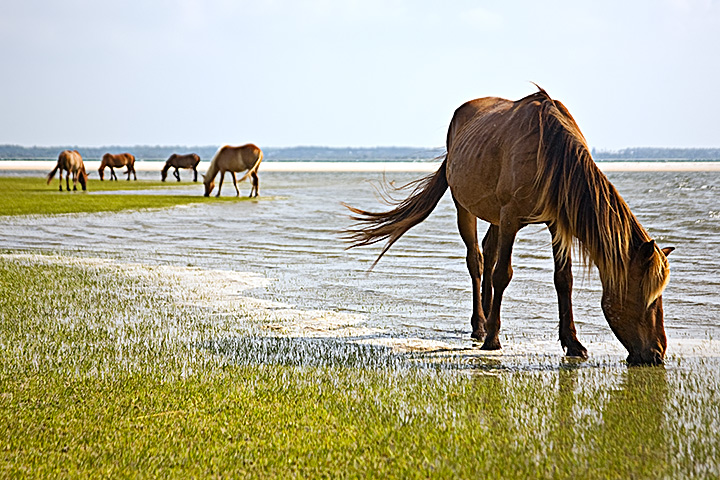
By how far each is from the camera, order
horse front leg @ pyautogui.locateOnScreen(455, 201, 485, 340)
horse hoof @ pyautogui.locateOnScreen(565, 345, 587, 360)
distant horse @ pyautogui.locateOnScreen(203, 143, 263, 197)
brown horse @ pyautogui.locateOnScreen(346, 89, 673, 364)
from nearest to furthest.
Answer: brown horse @ pyautogui.locateOnScreen(346, 89, 673, 364)
horse hoof @ pyautogui.locateOnScreen(565, 345, 587, 360)
horse front leg @ pyautogui.locateOnScreen(455, 201, 485, 340)
distant horse @ pyautogui.locateOnScreen(203, 143, 263, 197)

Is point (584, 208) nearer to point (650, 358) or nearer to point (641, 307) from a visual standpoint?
point (641, 307)

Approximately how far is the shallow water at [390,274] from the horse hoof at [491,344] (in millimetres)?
101

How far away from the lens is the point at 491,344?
555 cm

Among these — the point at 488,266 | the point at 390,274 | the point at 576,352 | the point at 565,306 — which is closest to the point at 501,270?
the point at 565,306

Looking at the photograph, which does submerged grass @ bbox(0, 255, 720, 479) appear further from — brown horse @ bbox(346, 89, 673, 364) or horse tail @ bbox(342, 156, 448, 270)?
horse tail @ bbox(342, 156, 448, 270)

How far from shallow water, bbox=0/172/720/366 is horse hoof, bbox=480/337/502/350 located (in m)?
0.10

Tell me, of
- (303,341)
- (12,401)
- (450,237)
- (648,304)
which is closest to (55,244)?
(450,237)

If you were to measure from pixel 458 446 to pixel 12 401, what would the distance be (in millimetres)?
2433

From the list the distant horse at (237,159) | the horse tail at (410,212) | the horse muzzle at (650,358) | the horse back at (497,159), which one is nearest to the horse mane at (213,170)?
the distant horse at (237,159)

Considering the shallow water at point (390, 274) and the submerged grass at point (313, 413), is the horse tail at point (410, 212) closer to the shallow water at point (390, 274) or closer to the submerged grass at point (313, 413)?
the shallow water at point (390, 274)

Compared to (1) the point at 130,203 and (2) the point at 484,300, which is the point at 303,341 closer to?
(2) the point at 484,300

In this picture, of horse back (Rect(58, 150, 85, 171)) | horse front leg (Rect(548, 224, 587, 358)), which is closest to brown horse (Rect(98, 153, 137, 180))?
horse back (Rect(58, 150, 85, 171))

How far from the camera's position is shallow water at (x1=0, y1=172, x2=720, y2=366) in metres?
5.91

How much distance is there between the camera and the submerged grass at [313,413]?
3242mm
